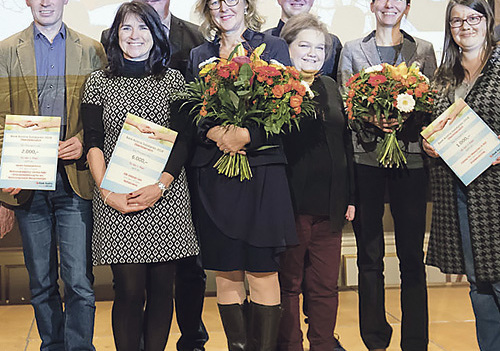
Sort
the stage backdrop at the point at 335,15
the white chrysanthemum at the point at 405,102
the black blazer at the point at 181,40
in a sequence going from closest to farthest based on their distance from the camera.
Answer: the white chrysanthemum at the point at 405,102, the black blazer at the point at 181,40, the stage backdrop at the point at 335,15

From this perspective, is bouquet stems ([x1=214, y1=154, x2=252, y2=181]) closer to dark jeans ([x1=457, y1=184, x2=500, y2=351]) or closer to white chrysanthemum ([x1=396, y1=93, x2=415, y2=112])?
white chrysanthemum ([x1=396, y1=93, x2=415, y2=112])

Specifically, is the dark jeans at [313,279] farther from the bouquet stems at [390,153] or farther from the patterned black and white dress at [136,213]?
the patterned black and white dress at [136,213]

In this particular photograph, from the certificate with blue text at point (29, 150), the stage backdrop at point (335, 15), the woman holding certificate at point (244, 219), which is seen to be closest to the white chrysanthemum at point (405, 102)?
the woman holding certificate at point (244, 219)

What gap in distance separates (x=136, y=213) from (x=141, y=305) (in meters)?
0.41

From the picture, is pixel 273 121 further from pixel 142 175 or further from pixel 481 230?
pixel 481 230

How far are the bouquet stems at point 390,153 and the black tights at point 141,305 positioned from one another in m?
1.13

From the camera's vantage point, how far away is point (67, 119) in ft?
9.96

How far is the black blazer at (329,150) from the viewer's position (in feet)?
10.1

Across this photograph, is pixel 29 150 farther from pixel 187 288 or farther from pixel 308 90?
pixel 308 90

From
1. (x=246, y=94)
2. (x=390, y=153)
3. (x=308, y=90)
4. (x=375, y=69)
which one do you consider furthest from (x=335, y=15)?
(x=246, y=94)

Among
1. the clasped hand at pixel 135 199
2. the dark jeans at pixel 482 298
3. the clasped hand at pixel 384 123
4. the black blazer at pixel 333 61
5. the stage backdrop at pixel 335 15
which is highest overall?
the stage backdrop at pixel 335 15

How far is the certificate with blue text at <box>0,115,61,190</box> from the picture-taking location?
2930 millimetres

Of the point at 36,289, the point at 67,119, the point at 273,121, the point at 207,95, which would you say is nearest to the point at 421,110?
the point at 273,121

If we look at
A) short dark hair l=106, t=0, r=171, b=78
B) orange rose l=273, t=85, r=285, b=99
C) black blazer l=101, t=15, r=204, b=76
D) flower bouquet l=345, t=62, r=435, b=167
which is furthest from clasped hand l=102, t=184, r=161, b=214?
flower bouquet l=345, t=62, r=435, b=167
